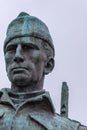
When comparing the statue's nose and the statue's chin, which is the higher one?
the statue's nose

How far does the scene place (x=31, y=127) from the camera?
7.38 meters

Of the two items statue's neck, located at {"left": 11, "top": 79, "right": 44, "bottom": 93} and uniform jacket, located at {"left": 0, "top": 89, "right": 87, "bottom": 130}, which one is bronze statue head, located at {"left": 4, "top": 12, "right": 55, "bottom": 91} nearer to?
statue's neck, located at {"left": 11, "top": 79, "right": 44, "bottom": 93}

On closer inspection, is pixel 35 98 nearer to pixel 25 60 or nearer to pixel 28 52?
pixel 25 60

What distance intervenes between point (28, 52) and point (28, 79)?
0.38 m

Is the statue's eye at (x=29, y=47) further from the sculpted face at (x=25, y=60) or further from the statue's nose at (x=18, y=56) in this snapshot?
the statue's nose at (x=18, y=56)

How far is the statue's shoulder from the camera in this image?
25.4 feet

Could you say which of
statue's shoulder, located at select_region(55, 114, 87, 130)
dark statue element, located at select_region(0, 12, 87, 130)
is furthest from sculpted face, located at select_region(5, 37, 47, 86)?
statue's shoulder, located at select_region(55, 114, 87, 130)

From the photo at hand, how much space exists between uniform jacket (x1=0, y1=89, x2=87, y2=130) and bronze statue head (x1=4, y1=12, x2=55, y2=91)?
0.76ft

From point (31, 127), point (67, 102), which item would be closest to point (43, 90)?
point (31, 127)

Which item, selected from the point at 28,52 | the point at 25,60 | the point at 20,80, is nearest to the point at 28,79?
the point at 20,80

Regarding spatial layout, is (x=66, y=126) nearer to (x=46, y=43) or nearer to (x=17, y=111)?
(x=17, y=111)

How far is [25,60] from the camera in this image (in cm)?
781

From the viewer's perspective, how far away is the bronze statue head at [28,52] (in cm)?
778

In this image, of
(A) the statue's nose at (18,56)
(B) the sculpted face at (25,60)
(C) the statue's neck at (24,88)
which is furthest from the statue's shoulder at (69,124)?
(A) the statue's nose at (18,56)
